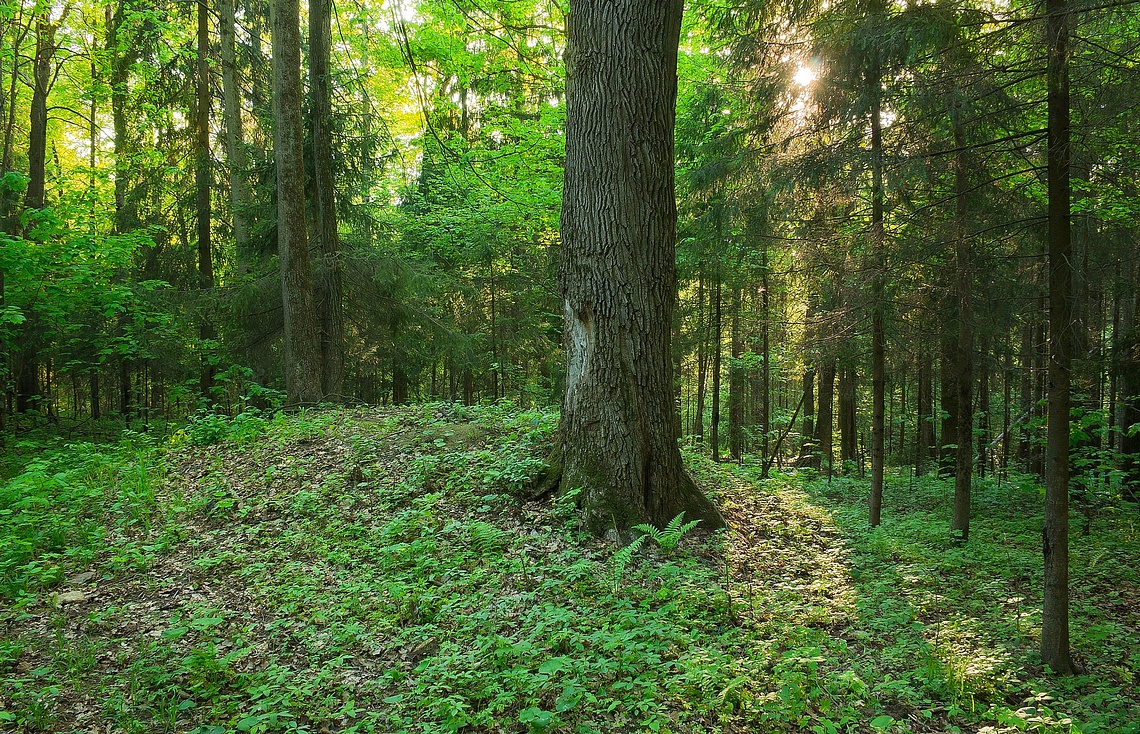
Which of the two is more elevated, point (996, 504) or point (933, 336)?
point (933, 336)

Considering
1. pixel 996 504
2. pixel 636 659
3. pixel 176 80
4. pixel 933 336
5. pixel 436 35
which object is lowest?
pixel 996 504

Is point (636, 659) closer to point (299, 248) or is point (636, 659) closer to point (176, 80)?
point (299, 248)

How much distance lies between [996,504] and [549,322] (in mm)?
11835

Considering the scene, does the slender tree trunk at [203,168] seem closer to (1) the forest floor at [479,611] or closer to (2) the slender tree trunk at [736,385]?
(1) the forest floor at [479,611]

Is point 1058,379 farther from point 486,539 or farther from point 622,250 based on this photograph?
point 486,539

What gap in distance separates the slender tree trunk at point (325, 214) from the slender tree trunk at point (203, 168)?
11.6ft

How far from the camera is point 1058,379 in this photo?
404 centimetres


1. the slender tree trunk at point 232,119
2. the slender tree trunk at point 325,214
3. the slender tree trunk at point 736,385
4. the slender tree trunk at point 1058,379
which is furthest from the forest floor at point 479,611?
the slender tree trunk at point 736,385

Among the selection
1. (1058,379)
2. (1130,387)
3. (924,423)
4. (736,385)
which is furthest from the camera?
(924,423)

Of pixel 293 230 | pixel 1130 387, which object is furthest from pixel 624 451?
pixel 1130 387

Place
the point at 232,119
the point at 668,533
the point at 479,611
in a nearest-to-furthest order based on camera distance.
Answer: the point at 479,611, the point at 668,533, the point at 232,119

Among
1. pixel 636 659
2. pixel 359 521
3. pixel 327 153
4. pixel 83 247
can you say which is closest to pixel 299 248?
pixel 327 153

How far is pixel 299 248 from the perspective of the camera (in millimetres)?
9383

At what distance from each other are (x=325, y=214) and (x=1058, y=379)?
10.9m
